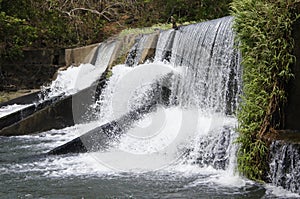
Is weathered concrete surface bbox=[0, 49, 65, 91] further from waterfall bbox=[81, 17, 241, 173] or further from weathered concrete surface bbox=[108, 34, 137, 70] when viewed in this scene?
waterfall bbox=[81, 17, 241, 173]

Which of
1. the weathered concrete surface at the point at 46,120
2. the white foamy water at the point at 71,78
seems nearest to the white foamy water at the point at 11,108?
the white foamy water at the point at 71,78

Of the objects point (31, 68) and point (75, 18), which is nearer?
point (31, 68)

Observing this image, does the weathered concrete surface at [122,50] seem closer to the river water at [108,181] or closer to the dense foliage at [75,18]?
the dense foliage at [75,18]

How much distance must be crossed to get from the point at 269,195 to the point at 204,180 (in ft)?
2.70

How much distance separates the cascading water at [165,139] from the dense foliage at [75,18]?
5562 mm

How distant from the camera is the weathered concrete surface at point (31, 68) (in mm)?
13312

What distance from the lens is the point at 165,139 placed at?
20.6ft

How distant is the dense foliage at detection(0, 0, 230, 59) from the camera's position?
13414mm

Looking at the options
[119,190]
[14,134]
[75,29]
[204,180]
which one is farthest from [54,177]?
[75,29]

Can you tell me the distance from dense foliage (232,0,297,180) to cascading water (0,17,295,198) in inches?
11.9

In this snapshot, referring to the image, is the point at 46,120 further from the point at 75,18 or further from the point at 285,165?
the point at 75,18

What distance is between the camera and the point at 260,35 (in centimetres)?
471

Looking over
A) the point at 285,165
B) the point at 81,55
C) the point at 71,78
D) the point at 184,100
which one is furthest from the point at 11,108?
the point at 285,165

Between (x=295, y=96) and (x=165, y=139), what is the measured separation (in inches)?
87.9
